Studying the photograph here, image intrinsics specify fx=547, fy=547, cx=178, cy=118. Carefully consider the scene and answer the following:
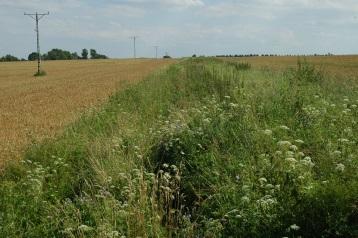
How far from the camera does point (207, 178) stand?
657cm

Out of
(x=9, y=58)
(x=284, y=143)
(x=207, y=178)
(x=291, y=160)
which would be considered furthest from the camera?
(x=9, y=58)

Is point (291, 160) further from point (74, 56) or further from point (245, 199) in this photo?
point (74, 56)

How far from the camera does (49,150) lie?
961 cm

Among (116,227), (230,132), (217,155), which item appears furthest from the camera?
(230,132)

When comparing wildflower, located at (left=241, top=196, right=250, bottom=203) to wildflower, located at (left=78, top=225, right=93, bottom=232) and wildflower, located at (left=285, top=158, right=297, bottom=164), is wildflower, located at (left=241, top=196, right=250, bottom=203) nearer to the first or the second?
wildflower, located at (left=285, top=158, right=297, bottom=164)

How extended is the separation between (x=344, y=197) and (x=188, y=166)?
108 inches

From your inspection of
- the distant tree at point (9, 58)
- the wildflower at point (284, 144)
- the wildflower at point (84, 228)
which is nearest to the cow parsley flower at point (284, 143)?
the wildflower at point (284, 144)

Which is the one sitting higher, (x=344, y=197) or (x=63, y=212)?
(x=344, y=197)

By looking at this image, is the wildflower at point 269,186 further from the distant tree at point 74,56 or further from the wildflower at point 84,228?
the distant tree at point 74,56

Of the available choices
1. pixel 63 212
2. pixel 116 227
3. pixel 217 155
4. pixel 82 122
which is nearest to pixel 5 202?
pixel 63 212

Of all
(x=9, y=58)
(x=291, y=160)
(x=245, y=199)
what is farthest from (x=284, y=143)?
(x=9, y=58)

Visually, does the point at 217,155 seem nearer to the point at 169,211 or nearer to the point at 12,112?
the point at 169,211

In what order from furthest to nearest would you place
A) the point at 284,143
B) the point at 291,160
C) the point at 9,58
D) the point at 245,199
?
the point at 9,58 < the point at 284,143 < the point at 291,160 < the point at 245,199

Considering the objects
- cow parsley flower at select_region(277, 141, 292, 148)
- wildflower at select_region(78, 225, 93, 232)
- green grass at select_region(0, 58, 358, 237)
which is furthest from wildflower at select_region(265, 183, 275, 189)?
wildflower at select_region(78, 225, 93, 232)
